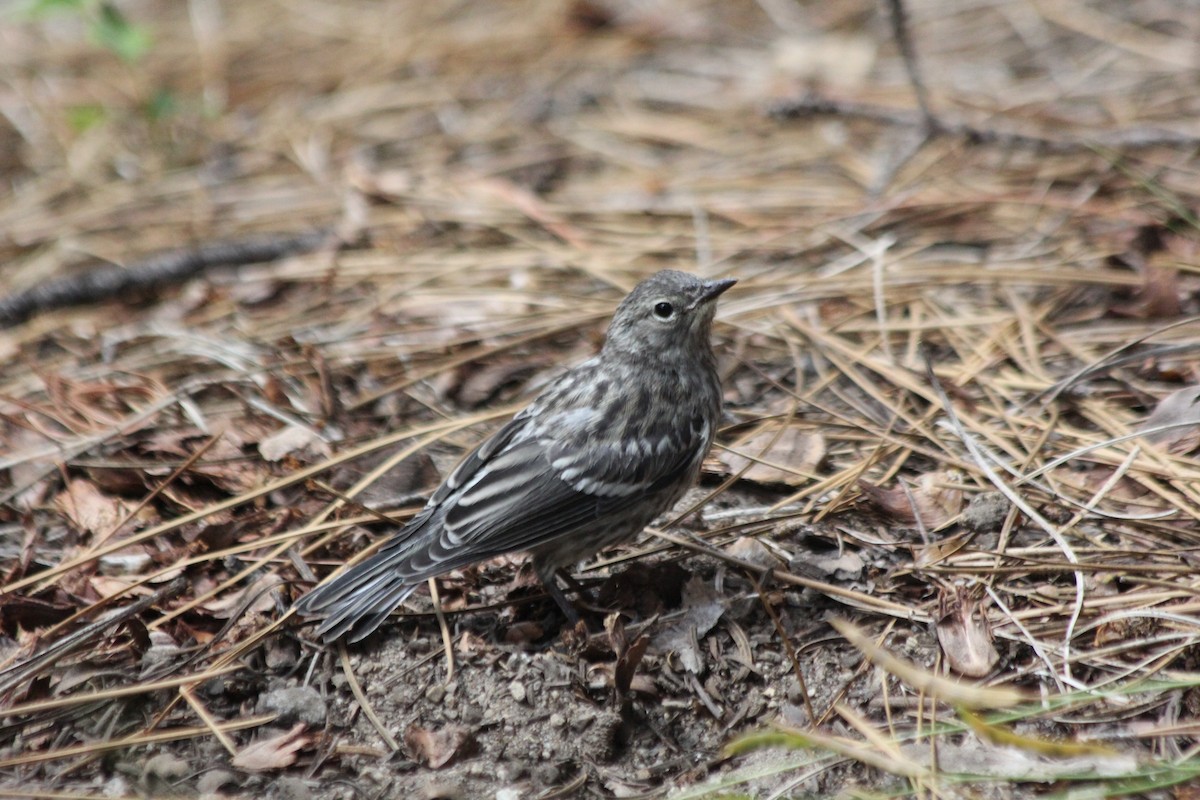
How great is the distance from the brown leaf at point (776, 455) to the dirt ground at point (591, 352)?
2 centimetres

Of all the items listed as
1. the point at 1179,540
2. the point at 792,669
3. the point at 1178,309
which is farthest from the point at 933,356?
the point at 792,669

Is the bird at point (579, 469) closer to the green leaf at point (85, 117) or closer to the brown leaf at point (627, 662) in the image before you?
the brown leaf at point (627, 662)

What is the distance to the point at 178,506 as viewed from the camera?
4.49 m

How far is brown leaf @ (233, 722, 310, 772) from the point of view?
3.41m

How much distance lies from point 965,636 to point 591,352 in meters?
2.37

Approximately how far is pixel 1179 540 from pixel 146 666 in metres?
3.45

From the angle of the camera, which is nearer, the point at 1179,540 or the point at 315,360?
the point at 1179,540

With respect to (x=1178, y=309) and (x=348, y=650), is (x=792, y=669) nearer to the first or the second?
(x=348, y=650)

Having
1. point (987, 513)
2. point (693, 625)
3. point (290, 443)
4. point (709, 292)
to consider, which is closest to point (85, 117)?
point (290, 443)

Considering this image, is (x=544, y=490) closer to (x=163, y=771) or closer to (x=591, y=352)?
(x=591, y=352)

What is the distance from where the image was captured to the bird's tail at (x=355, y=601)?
381cm

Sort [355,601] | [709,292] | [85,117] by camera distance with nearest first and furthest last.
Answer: [355,601], [709,292], [85,117]

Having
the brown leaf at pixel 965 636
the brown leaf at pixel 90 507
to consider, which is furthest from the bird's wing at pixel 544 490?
the brown leaf at pixel 90 507

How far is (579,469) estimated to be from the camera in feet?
13.6
